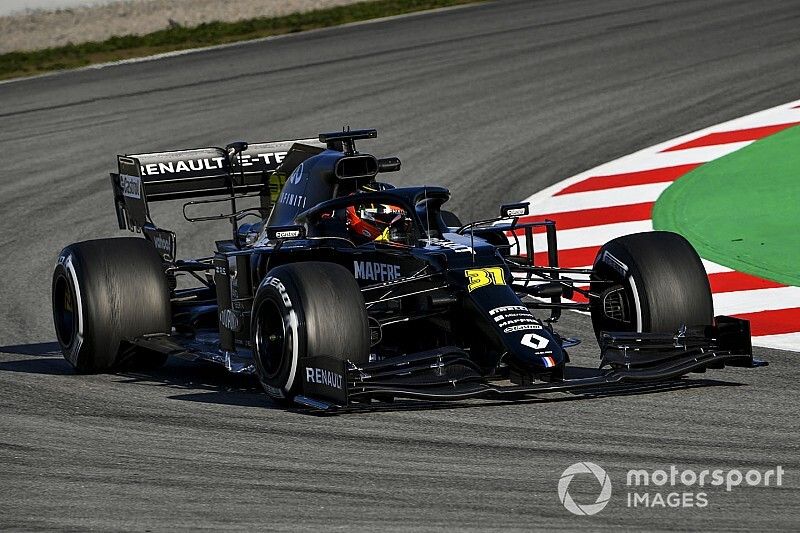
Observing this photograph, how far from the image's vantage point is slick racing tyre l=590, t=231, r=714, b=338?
8297mm

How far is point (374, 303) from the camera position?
8.25 m

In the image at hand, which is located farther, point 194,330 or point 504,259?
point 194,330

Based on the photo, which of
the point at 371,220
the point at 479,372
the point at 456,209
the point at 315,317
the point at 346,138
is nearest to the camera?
the point at 315,317

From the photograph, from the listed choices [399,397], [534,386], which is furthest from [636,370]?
[399,397]

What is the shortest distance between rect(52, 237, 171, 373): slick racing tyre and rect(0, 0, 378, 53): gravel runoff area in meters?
15.2

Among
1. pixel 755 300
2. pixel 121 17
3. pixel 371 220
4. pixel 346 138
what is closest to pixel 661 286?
pixel 371 220

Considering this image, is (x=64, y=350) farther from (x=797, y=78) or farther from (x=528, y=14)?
(x=528, y=14)

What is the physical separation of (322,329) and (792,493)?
2.72 meters

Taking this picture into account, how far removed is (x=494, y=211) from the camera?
45.1 feet

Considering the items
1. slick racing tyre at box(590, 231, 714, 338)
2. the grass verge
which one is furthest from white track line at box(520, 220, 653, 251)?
the grass verge

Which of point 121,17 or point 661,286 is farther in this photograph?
point 121,17

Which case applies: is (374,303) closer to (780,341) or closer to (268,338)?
(268,338)

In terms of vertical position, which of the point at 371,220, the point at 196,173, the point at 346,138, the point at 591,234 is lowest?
the point at 591,234

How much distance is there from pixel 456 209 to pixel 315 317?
256 inches
